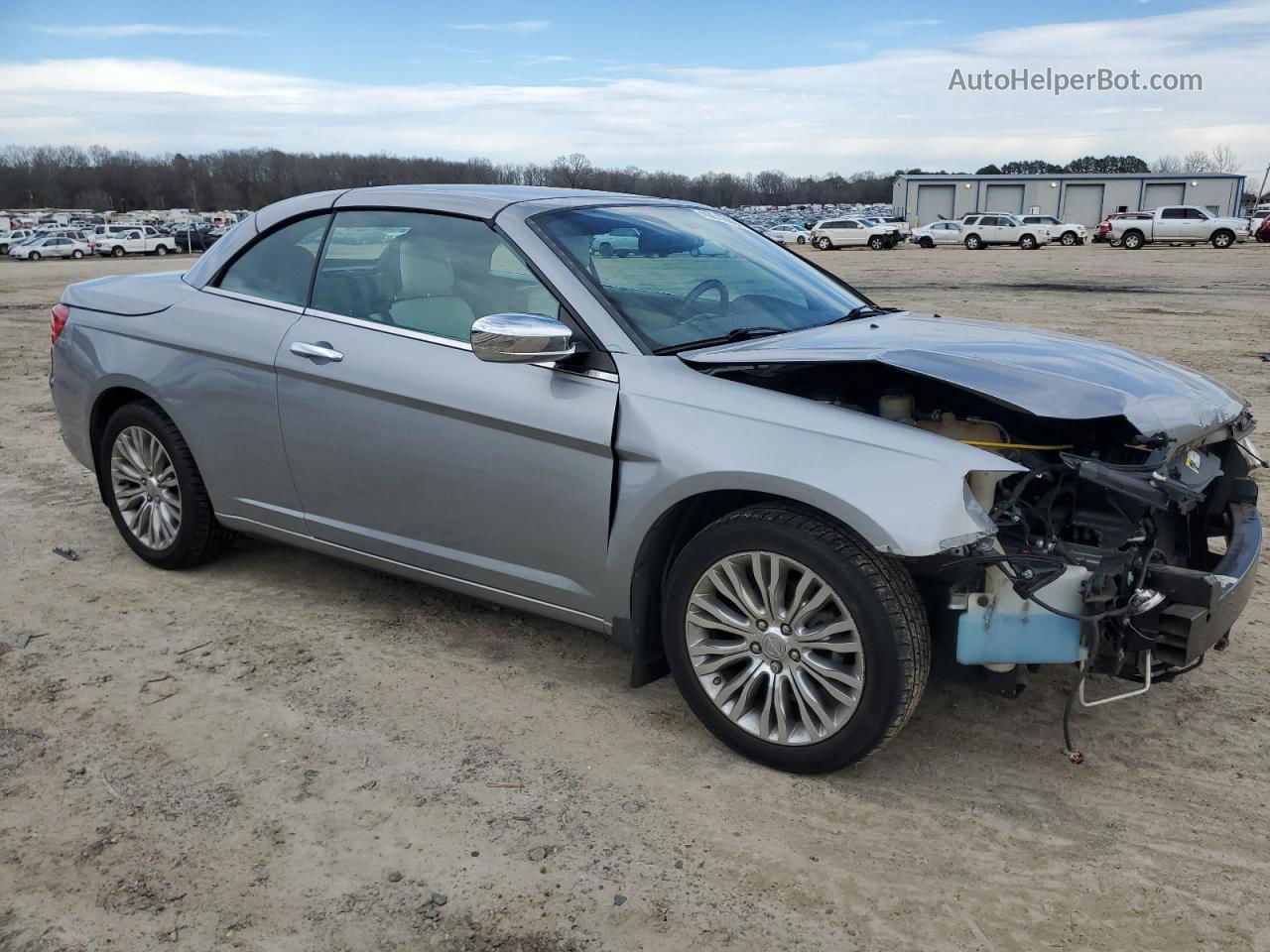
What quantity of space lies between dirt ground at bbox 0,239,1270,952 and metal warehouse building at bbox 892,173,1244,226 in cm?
9482

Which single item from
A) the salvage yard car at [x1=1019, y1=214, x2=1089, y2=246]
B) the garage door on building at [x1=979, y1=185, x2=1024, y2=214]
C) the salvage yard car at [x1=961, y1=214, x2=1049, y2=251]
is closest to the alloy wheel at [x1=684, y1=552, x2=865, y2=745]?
the salvage yard car at [x1=961, y1=214, x2=1049, y2=251]

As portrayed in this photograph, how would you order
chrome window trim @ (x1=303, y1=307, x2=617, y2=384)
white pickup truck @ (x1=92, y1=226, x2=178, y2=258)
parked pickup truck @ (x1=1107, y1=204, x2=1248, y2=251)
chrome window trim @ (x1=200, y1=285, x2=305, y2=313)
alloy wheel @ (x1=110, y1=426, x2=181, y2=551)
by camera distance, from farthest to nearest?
1. white pickup truck @ (x1=92, y1=226, x2=178, y2=258)
2. parked pickup truck @ (x1=1107, y1=204, x2=1248, y2=251)
3. alloy wheel @ (x1=110, y1=426, x2=181, y2=551)
4. chrome window trim @ (x1=200, y1=285, x2=305, y2=313)
5. chrome window trim @ (x1=303, y1=307, x2=617, y2=384)

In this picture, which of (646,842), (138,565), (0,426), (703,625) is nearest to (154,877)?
(646,842)

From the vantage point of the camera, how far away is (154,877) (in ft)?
9.13

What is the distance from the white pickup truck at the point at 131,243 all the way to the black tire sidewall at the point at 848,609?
57.0m

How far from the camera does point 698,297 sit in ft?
12.7

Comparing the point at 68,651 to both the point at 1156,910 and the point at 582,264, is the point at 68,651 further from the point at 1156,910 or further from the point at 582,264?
the point at 1156,910

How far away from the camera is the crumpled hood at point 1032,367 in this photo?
123 inches

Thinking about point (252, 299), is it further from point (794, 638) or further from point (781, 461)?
point (794, 638)

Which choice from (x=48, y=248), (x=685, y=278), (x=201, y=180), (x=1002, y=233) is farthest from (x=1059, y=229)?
(x=201, y=180)

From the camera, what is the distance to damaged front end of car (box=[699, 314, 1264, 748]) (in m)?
2.95

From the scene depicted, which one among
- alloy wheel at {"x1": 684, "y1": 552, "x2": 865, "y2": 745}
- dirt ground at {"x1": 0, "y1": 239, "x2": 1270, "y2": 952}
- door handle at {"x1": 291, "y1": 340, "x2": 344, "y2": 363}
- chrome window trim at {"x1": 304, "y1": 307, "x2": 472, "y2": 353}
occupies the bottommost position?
dirt ground at {"x1": 0, "y1": 239, "x2": 1270, "y2": 952}

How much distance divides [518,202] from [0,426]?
21.0ft

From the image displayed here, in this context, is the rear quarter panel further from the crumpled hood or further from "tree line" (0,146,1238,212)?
"tree line" (0,146,1238,212)
